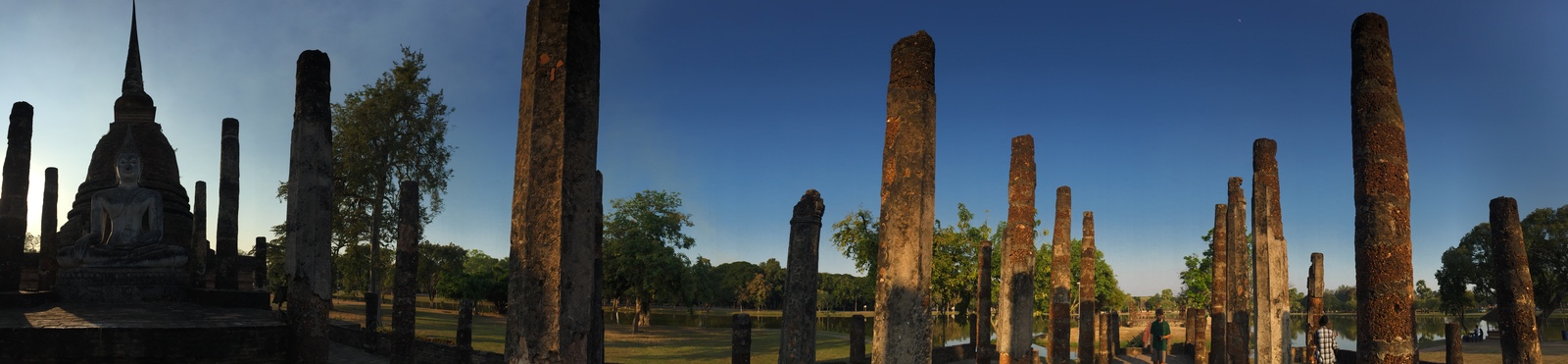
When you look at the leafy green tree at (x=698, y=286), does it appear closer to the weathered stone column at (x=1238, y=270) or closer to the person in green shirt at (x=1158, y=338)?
the person in green shirt at (x=1158, y=338)

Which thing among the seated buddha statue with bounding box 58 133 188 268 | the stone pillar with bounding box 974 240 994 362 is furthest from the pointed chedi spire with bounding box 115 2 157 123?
the stone pillar with bounding box 974 240 994 362

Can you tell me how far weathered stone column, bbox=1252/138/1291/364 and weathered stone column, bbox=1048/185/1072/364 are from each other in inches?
125

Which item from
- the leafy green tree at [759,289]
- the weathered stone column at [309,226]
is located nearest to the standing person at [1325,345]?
the weathered stone column at [309,226]

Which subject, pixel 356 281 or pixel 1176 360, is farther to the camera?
pixel 356 281

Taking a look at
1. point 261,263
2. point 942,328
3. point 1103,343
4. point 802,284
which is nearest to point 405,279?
point 802,284

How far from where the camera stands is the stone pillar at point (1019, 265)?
14734 millimetres

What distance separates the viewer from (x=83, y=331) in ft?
40.4

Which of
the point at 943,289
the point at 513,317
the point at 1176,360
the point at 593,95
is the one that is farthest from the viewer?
the point at 943,289

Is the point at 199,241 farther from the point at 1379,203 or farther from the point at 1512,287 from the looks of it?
the point at 1512,287

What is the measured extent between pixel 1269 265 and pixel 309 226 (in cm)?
1465

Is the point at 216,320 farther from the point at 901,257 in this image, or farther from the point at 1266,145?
the point at 1266,145

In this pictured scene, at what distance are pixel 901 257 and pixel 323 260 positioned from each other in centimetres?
861

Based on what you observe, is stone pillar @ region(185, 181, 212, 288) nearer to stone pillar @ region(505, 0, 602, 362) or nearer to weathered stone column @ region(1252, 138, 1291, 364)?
stone pillar @ region(505, 0, 602, 362)

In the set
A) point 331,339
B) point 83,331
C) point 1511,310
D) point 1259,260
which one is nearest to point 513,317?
point 83,331
